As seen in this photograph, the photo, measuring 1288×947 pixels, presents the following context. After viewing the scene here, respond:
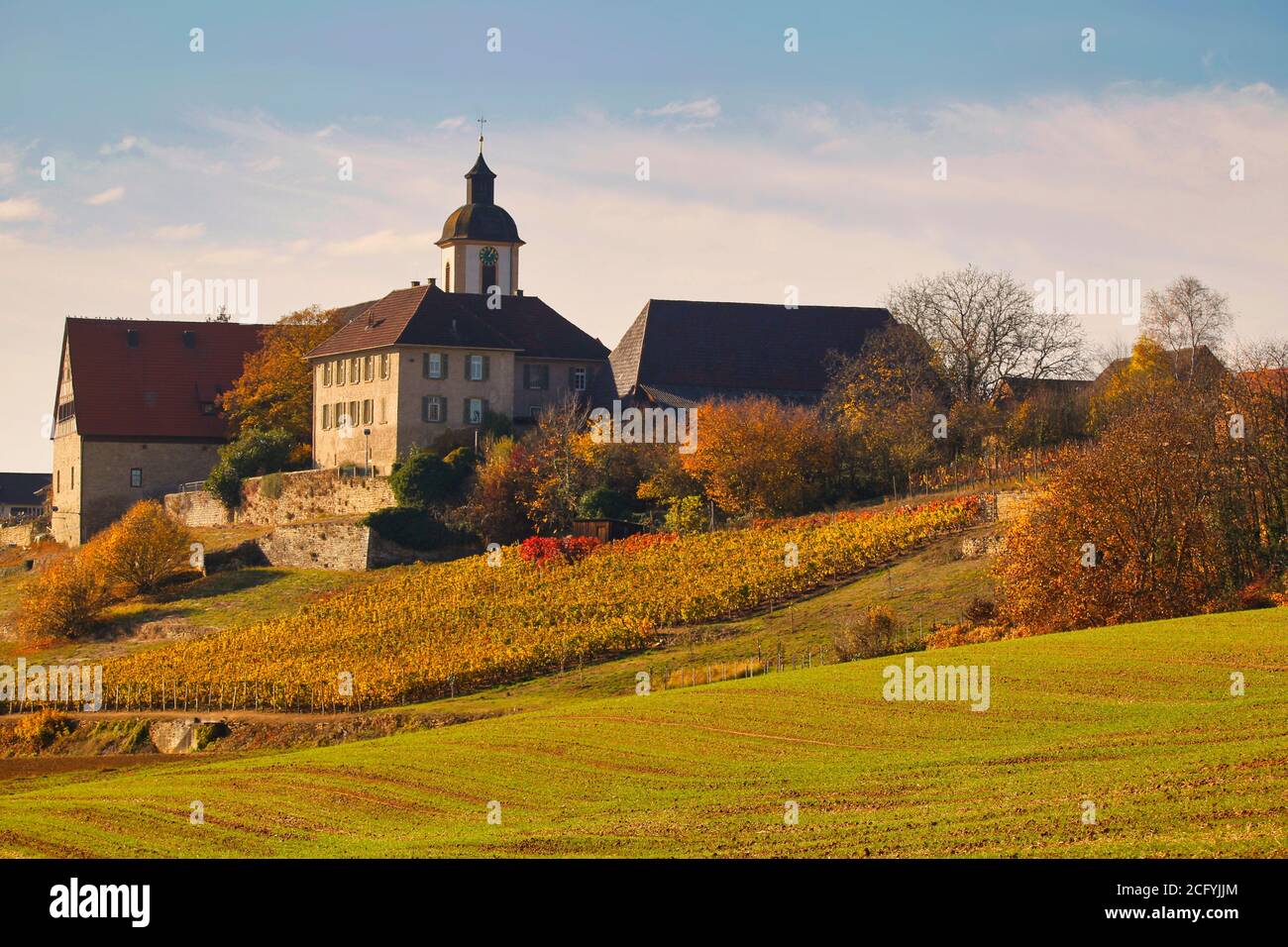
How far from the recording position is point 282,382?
81500mm

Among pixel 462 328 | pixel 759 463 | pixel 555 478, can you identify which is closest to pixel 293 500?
pixel 462 328

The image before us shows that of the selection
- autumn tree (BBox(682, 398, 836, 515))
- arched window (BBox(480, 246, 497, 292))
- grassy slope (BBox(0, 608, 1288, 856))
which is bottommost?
grassy slope (BBox(0, 608, 1288, 856))

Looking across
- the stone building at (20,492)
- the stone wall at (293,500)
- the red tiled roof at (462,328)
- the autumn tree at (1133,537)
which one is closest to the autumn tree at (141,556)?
the stone wall at (293,500)

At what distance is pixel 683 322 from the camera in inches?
2990

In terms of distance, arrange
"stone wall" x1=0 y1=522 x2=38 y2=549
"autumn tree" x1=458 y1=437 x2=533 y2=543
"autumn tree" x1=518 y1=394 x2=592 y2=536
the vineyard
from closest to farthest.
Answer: the vineyard
"autumn tree" x1=518 y1=394 x2=592 y2=536
"autumn tree" x1=458 y1=437 x2=533 y2=543
"stone wall" x1=0 y1=522 x2=38 y2=549

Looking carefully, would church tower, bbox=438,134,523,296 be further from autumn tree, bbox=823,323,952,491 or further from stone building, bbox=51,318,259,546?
autumn tree, bbox=823,323,952,491

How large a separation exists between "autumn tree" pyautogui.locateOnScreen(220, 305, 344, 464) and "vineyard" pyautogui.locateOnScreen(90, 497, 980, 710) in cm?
2350

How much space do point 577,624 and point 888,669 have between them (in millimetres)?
16993

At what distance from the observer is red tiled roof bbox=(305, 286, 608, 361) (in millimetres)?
71938

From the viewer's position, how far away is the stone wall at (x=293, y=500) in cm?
6688

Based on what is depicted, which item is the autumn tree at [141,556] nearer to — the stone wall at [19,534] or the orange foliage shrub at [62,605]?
the orange foliage shrub at [62,605]

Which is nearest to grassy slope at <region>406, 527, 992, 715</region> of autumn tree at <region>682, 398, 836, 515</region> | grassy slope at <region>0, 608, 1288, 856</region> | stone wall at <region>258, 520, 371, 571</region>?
grassy slope at <region>0, 608, 1288, 856</region>
